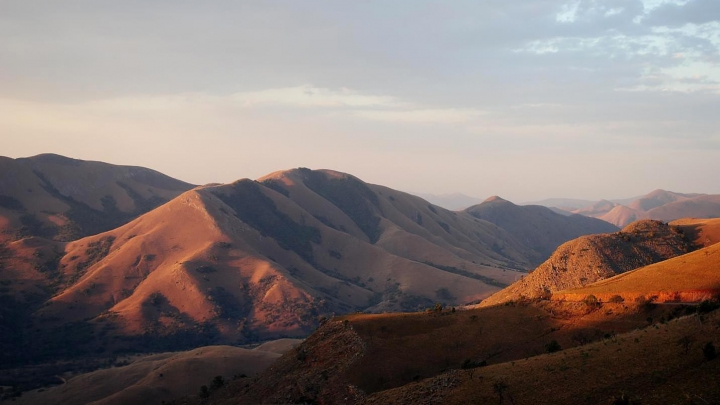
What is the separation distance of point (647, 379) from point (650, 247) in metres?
62.0

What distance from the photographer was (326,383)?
48750 mm

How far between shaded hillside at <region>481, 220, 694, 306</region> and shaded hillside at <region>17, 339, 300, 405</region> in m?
46.3

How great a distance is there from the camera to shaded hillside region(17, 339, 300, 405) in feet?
255

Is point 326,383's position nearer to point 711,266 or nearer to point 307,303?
point 711,266

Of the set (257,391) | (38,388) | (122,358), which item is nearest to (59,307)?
(122,358)

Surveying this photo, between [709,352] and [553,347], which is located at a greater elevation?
[709,352]

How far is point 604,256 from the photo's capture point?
8319 cm

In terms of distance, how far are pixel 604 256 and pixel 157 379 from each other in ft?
241

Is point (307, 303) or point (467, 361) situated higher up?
point (467, 361)

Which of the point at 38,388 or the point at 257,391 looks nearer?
the point at 257,391

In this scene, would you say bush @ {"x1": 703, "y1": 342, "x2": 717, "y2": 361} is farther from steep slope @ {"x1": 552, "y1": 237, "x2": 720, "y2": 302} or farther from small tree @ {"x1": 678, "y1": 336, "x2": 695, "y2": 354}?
steep slope @ {"x1": 552, "y1": 237, "x2": 720, "y2": 302}

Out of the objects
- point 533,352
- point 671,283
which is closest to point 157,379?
point 533,352

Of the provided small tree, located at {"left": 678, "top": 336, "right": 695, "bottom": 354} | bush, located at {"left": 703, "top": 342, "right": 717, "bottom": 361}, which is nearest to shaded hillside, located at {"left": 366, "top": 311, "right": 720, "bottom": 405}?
small tree, located at {"left": 678, "top": 336, "right": 695, "bottom": 354}

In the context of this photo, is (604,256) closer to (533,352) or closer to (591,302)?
(591,302)
